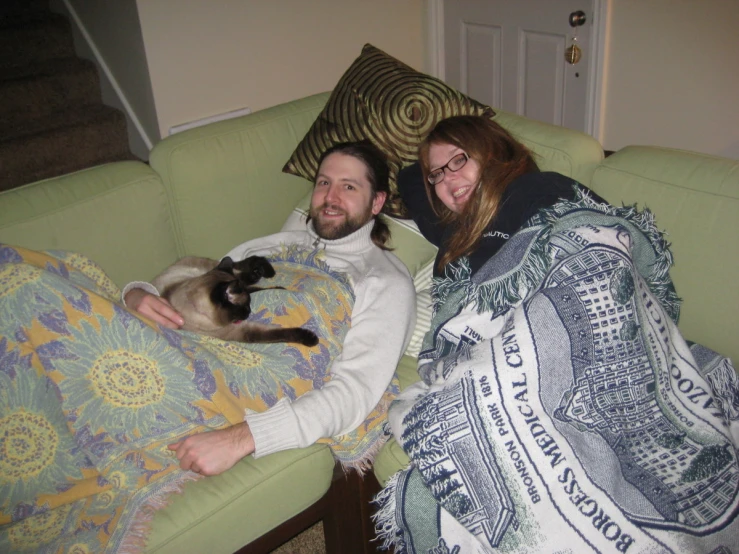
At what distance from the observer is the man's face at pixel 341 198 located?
1.71m

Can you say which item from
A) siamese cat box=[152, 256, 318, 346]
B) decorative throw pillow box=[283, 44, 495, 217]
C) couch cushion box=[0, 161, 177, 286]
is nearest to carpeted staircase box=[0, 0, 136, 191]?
couch cushion box=[0, 161, 177, 286]

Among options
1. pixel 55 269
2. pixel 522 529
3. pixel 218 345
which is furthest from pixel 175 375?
pixel 522 529

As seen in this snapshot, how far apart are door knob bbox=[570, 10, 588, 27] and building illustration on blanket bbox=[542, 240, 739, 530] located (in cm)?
218

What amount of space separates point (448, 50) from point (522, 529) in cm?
327

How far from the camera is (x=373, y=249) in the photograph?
1.76 m

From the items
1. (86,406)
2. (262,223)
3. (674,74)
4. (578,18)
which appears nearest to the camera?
(86,406)

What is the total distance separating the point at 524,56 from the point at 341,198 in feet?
6.78

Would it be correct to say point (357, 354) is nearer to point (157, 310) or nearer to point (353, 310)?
point (353, 310)

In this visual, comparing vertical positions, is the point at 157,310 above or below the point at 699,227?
below

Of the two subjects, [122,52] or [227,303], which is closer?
[227,303]

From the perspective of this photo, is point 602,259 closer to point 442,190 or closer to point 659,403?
point 659,403

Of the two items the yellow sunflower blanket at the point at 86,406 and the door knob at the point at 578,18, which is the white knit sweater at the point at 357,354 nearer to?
the yellow sunflower blanket at the point at 86,406

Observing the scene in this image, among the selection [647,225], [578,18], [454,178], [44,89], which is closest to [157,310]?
[454,178]

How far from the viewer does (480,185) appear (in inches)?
58.1
